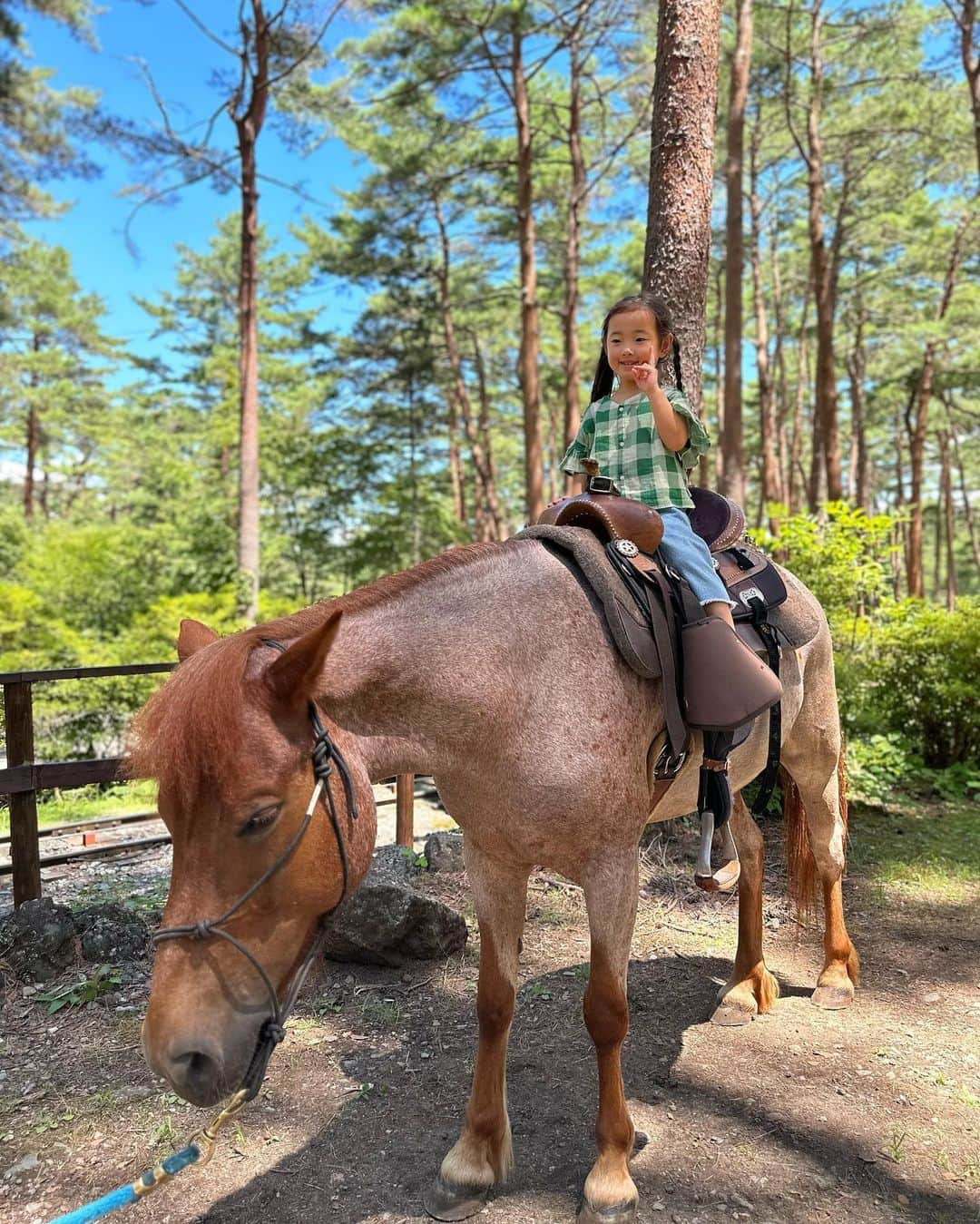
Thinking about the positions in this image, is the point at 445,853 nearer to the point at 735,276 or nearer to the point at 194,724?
the point at 194,724

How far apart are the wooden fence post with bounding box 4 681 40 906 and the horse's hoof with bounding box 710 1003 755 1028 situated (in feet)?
11.3

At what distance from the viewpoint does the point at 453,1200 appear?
7.28ft

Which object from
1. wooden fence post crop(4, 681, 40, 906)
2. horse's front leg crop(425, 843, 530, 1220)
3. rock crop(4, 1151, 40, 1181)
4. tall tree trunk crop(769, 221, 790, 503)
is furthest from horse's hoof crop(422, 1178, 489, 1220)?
tall tree trunk crop(769, 221, 790, 503)

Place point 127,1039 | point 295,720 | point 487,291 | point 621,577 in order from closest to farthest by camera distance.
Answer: point 295,720, point 621,577, point 127,1039, point 487,291

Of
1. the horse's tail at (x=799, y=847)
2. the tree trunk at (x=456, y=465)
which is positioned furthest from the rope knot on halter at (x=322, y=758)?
the tree trunk at (x=456, y=465)

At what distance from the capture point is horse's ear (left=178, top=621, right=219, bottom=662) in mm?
1906

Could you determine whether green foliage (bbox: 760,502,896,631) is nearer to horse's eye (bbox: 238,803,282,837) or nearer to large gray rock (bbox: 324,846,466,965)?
large gray rock (bbox: 324,846,466,965)

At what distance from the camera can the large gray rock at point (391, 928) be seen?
145 inches

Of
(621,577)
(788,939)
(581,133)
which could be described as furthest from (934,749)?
(581,133)

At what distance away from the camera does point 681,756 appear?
241 cm

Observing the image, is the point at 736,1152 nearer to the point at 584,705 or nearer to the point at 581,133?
the point at 584,705

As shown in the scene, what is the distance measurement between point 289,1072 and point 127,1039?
0.74 m

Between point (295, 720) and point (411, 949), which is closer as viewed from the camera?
point (295, 720)

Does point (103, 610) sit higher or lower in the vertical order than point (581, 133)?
lower
